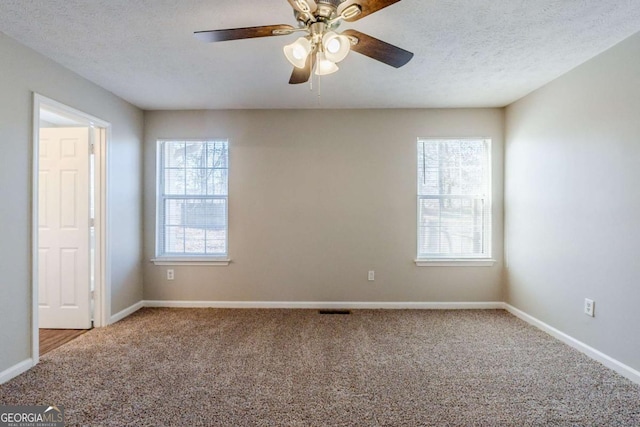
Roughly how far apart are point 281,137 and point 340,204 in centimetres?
110

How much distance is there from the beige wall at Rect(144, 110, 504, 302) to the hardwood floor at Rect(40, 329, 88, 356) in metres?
1.22

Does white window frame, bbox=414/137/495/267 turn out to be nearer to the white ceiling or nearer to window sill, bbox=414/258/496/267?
window sill, bbox=414/258/496/267

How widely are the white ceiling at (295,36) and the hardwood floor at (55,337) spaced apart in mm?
2469

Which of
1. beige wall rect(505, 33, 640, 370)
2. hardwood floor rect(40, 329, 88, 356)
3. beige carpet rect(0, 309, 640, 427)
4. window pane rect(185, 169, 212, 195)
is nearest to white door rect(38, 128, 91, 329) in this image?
hardwood floor rect(40, 329, 88, 356)

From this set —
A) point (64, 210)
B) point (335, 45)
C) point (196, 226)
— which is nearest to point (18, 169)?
point (64, 210)

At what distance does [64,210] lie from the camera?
10.1 ft

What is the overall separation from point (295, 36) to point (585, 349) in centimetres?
344

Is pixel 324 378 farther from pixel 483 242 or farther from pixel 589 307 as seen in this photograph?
pixel 483 242

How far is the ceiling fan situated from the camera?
56.2 inches

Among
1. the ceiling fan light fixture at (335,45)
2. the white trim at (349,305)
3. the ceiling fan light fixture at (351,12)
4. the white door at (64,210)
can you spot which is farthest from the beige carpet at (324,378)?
the ceiling fan light fixture at (351,12)

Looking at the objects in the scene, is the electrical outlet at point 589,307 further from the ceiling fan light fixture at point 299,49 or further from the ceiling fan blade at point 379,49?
the ceiling fan light fixture at point 299,49

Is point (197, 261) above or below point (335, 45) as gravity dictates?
below

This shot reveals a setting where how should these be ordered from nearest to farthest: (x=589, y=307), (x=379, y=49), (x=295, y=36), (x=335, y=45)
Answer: (x=335, y=45) < (x=379, y=49) < (x=295, y=36) < (x=589, y=307)

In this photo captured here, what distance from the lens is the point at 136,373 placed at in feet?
7.40
